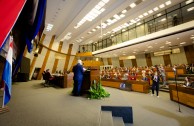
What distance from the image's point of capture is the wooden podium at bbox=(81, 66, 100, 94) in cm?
398

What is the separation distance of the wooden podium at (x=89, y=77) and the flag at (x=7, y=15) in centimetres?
303

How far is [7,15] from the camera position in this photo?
1.10 metres

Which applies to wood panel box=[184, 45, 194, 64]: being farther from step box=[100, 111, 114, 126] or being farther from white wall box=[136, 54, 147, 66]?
step box=[100, 111, 114, 126]

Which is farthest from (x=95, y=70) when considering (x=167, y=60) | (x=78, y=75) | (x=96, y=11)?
(x=167, y=60)

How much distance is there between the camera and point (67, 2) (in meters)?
7.55

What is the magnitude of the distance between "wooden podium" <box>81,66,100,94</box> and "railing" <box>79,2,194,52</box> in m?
8.31

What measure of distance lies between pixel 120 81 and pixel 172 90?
359cm

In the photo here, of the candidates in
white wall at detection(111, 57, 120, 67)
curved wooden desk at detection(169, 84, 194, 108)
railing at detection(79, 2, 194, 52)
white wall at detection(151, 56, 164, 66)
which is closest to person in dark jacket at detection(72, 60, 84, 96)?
curved wooden desk at detection(169, 84, 194, 108)

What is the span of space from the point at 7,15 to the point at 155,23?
1334 cm

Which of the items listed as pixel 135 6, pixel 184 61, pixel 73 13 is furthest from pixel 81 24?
pixel 184 61

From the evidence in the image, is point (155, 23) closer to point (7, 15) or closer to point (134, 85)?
point (134, 85)

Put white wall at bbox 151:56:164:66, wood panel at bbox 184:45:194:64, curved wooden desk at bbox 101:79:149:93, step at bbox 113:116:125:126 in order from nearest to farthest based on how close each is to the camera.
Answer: step at bbox 113:116:125:126 < curved wooden desk at bbox 101:79:149:93 < wood panel at bbox 184:45:194:64 < white wall at bbox 151:56:164:66

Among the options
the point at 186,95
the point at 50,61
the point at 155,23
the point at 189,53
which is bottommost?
the point at 186,95

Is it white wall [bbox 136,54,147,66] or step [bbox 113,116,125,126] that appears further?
white wall [bbox 136,54,147,66]
